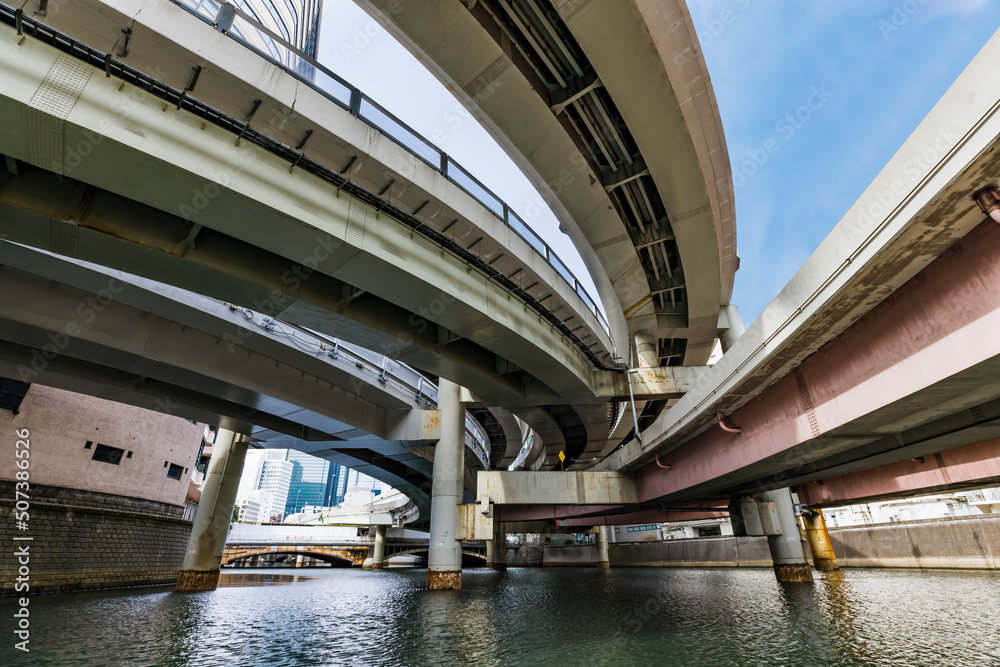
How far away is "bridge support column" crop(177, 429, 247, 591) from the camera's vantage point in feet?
67.3

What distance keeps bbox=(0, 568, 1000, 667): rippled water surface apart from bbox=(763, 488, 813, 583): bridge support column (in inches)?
155

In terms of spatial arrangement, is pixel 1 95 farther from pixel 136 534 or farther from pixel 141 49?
pixel 136 534

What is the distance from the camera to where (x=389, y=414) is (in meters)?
20.5

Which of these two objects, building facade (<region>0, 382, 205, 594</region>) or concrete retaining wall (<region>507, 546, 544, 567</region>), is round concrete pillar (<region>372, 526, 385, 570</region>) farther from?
building facade (<region>0, 382, 205, 594</region>)

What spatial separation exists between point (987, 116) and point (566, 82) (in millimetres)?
6793

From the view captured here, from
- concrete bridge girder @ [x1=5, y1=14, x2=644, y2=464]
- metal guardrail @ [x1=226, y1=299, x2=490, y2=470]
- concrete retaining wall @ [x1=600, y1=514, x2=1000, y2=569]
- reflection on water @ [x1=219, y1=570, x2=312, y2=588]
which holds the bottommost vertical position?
reflection on water @ [x1=219, y1=570, x2=312, y2=588]

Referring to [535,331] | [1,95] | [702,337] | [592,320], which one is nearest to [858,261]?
[535,331]

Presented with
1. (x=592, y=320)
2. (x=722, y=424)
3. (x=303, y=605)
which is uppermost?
(x=592, y=320)

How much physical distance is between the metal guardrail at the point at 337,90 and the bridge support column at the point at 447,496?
36.6 feet

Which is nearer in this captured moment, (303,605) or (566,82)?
(566,82)

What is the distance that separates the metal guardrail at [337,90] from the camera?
7.20 m

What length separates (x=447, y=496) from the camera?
1981cm

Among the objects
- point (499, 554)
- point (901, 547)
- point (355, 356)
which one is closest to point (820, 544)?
point (901, 547)

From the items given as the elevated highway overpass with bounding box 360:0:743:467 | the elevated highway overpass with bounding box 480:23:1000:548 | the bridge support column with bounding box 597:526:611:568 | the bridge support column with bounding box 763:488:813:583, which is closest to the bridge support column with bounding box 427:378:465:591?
the elevated highway overpass with bounding box 360:0:743:467
